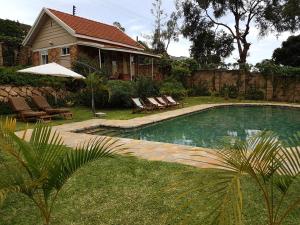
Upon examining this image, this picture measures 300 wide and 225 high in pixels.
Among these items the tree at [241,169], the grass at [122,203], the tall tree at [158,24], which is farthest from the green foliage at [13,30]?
the tree at [241,169]

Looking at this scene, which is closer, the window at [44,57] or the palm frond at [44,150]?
the palm frond at [44,150]

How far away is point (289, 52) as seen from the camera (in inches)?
1236

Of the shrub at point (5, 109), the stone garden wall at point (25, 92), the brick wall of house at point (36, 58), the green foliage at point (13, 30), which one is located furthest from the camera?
the brick wall of house at point (36, 58)

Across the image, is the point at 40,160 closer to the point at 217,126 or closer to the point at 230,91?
the point at 217,126

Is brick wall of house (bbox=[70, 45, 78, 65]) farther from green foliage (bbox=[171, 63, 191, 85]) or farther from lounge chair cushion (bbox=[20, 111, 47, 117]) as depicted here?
lounge chair cushion (bbox=[20, 111, 47, 117])

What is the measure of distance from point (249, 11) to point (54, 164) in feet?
104

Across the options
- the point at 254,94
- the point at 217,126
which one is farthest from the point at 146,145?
the point at 254,94

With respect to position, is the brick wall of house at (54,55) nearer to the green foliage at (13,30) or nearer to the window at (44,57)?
the window at (44,57)

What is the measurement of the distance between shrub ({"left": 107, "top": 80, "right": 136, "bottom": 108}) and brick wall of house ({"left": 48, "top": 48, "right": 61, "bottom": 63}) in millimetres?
8926

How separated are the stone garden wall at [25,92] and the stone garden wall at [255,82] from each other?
41.3ft

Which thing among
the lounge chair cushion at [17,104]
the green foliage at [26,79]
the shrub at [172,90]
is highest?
the green foliage at [26,79]

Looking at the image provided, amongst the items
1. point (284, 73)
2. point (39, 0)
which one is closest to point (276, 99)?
point (284, 73)

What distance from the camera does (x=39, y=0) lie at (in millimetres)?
27750

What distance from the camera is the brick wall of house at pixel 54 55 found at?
24.6 meters
